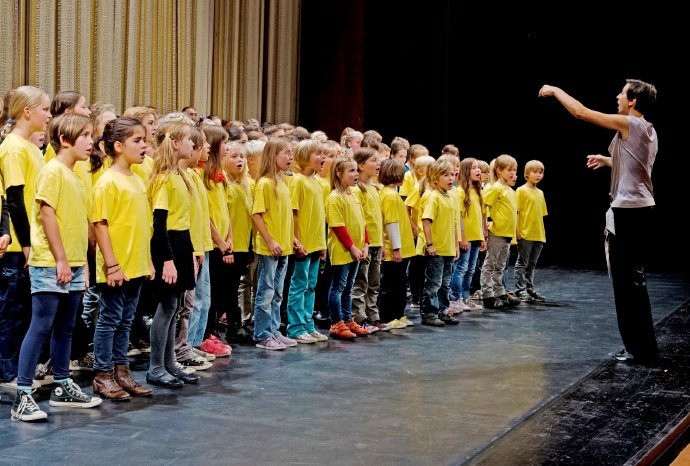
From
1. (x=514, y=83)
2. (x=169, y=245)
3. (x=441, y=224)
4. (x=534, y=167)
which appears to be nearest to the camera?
(x=169, y=245)

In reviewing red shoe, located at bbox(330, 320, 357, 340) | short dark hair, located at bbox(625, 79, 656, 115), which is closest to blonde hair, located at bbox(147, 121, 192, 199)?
red shoe, located at bbox(330, 320, 357, 340)

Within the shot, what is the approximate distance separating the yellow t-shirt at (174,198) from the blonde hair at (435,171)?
2.54 m

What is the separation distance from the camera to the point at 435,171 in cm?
671

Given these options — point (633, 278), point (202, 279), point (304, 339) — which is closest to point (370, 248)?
point (304, 339)

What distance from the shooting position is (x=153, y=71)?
8.87m

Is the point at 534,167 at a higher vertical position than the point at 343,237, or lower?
higher

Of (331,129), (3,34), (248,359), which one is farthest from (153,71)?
(248,359)

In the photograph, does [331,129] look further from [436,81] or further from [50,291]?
[50,291]

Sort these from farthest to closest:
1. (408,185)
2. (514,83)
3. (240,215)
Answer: (514,83), (408,185), (240,215)

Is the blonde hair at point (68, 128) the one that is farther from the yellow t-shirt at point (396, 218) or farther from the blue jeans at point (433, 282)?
the blue jeans at point (433, 282)

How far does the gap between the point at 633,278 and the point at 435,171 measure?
6.07 ft

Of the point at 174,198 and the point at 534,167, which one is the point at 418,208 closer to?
the point at 534,167

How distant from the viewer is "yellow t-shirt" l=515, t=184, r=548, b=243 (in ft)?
26.7

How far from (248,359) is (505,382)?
1.45 m
